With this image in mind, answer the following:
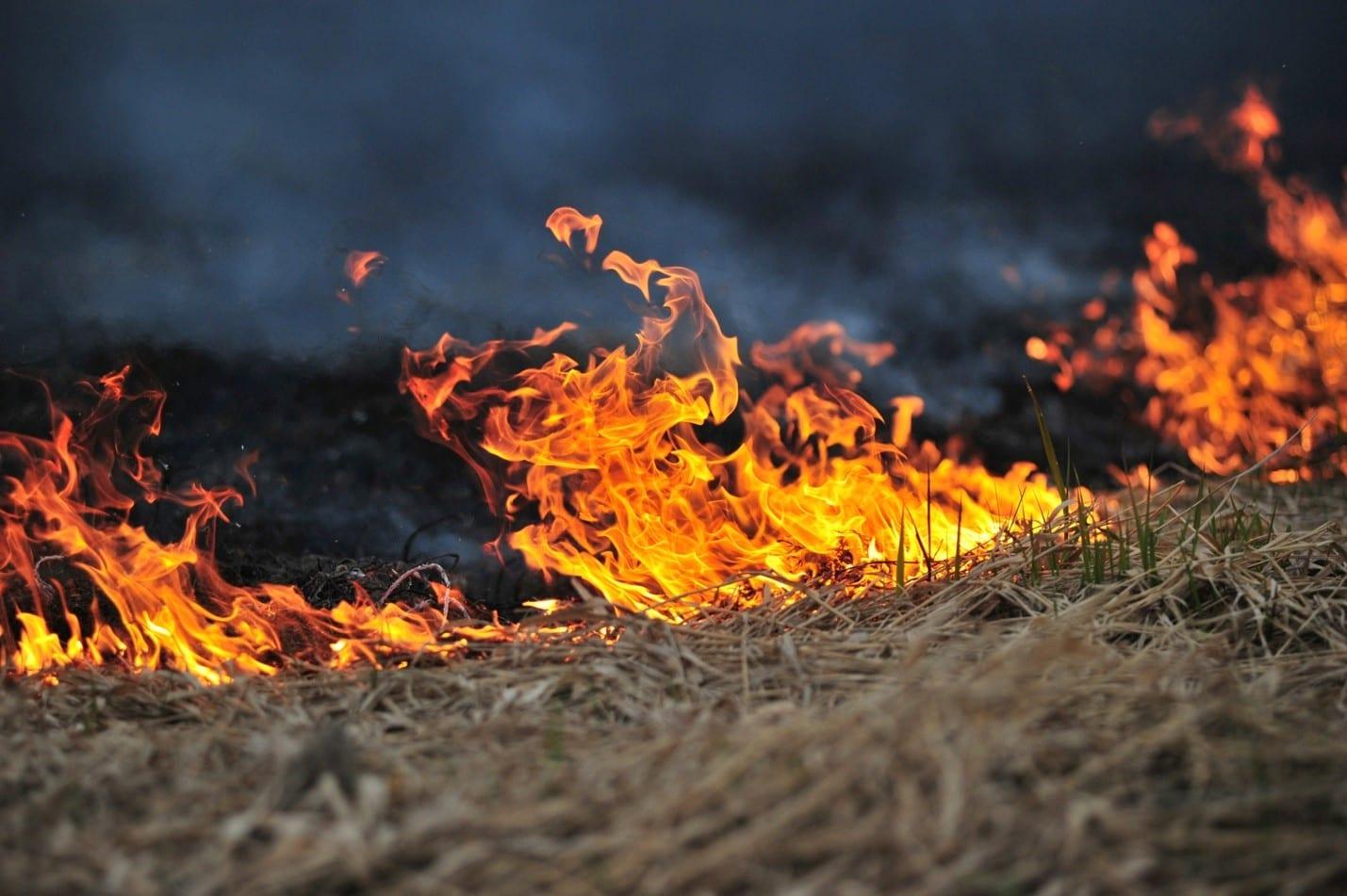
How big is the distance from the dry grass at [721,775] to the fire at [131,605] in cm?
42

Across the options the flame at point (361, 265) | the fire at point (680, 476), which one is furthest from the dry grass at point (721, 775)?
the flame at point (361, 265)

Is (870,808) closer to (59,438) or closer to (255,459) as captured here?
(59,438)

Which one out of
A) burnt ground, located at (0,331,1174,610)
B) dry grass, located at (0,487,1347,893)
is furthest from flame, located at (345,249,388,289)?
dry grass, located at (0,487,1347,893)

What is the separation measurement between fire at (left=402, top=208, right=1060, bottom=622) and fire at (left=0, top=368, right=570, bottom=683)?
0.53 metres

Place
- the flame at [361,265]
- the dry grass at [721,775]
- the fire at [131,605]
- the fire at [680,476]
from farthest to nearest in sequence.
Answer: the flame at [361,265] → the fire at [680,476] → the fire at [131,605] → the dry grass at [721,775]

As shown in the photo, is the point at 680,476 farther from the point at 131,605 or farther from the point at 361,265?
the point at 361,265

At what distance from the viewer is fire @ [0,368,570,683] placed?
262 centimetres

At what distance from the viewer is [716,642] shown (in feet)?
7.53

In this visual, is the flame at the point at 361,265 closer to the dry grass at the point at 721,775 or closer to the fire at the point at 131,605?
the fire at the point at 131,605

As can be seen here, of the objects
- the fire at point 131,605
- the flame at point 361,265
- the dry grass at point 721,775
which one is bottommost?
the dry grass at point 721,775

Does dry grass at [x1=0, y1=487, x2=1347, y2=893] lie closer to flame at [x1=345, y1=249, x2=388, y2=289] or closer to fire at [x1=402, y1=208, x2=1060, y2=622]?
fire at [x1=402, y1=208, x2=1060, y2=622]

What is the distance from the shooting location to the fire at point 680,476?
3.14 metres

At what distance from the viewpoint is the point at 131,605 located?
2.82 meters

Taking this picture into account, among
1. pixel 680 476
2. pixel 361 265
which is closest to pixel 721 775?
pixel 680 476
